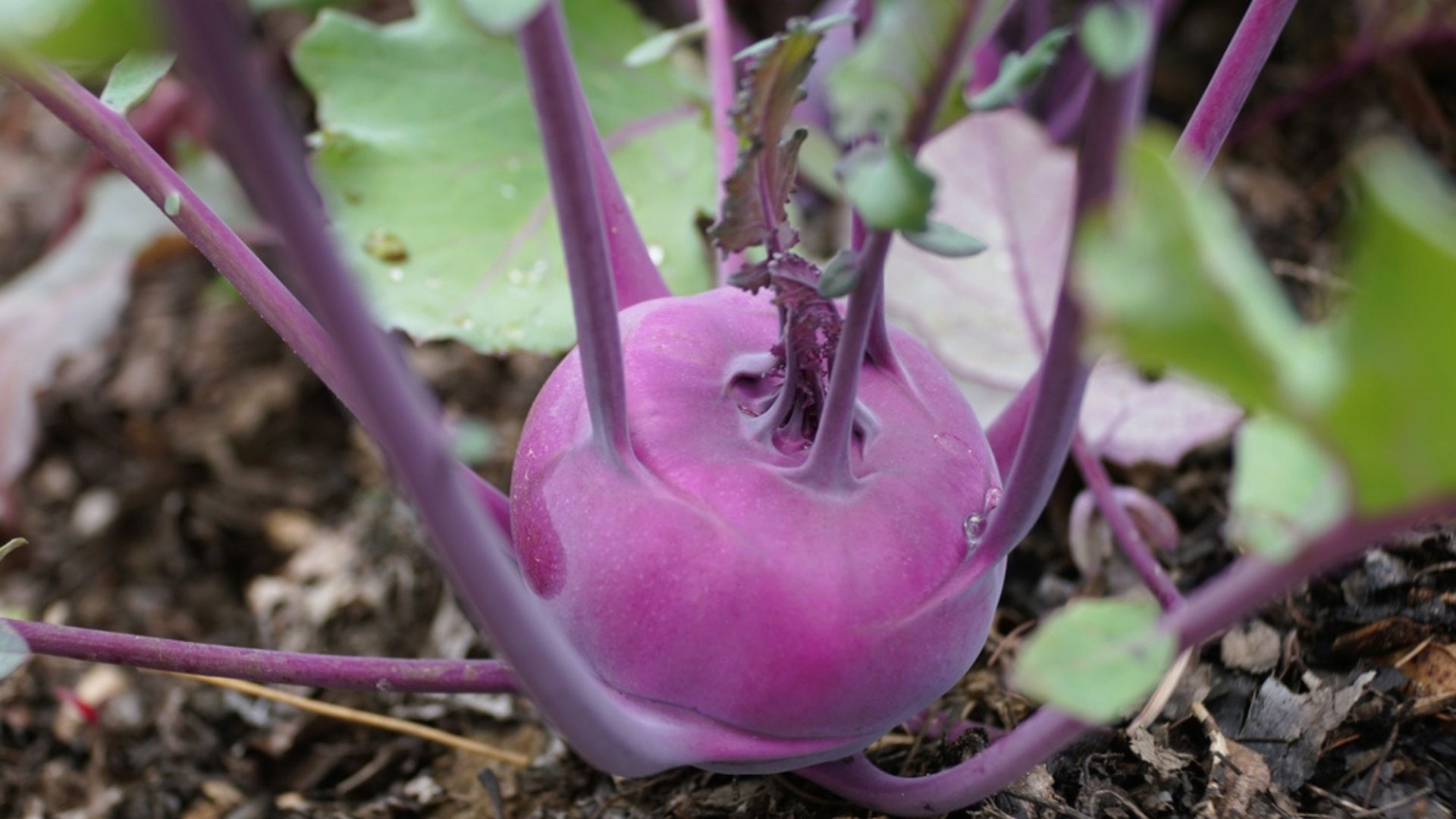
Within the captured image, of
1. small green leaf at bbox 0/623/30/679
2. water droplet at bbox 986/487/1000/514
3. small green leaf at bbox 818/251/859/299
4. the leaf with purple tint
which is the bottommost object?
the leaf with purple tint

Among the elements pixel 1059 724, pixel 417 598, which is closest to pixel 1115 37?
pixel 1059 724

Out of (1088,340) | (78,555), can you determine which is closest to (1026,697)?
(1088,340)

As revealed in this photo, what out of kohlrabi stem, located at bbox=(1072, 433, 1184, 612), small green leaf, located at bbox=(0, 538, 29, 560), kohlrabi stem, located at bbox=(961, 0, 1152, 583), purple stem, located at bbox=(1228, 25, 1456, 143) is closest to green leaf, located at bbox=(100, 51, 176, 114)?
small green leaf, located at bbox=(0, 538, 29, 560)

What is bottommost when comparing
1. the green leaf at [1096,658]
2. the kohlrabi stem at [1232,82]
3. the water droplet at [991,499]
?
the water droplet at [991,499]

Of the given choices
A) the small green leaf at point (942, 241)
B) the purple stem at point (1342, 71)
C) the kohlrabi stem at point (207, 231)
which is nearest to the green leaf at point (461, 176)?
the kohlrabi stem at point (207, 231)

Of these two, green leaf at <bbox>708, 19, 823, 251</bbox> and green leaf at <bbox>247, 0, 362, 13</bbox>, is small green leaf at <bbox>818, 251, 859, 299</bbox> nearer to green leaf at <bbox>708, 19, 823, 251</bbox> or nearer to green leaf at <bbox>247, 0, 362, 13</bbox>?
green leaf at <bbox>708, 19, 823, 251</bbox>

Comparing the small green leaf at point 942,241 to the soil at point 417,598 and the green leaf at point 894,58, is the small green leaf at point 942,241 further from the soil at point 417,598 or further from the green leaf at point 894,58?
the soil at point 417,598

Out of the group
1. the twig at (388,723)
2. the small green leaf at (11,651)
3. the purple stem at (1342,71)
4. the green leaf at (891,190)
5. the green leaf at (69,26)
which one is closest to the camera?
the green leaf at (69,26)

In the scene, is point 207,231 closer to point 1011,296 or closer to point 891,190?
point 891,190
